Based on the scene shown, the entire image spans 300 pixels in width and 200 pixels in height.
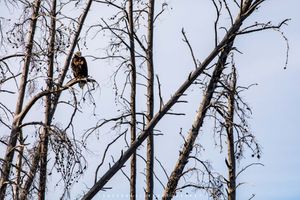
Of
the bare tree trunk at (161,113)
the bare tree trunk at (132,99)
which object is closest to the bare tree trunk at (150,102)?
the bare tree trunk at (132,99)

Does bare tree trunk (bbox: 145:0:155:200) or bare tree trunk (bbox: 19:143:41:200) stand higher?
bare tree trunk (bbox: 145:0:155:200)

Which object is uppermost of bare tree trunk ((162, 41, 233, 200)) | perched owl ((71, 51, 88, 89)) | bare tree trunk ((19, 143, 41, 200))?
perched owl ((71, 51, 88, 89))

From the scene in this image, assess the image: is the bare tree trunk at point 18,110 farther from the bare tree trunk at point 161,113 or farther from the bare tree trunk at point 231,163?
the bare tree trunk at point 231,163

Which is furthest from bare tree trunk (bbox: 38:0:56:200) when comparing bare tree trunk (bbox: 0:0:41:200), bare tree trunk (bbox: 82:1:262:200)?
bare tree trunk (bbox: 82:1:262:200)

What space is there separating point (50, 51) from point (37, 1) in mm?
929

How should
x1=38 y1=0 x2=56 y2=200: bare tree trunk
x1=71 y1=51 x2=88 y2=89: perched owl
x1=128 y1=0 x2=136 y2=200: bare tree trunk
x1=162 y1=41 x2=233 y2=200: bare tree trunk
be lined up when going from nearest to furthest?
1. x1=38 y1=0 x2=56 y2=200: bare tree trunk
2. x1=71 y1=51 x2=88 y2=89: perched owl
3. x1=162 y1=41 x2=233 y2=200: bare tree trunk
4. x1=128 y1=0 x2=136 y2=200: bare tree trunk

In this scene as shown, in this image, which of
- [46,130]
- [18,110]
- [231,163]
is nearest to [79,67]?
[18,110]

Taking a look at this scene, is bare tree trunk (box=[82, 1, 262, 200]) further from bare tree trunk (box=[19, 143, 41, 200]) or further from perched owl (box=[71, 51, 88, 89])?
perched owl (box=[71, 51, 88, 89])

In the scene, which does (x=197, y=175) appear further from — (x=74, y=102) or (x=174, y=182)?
(x=74, y=102)

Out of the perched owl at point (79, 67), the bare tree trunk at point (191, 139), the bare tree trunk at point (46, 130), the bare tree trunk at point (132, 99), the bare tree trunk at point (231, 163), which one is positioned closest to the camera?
the bare tree trunk at point (46, 130)

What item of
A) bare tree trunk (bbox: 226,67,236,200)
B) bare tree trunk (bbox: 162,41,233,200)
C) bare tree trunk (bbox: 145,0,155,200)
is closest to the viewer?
bare tree trunk (bbox: 162,41,233,200)

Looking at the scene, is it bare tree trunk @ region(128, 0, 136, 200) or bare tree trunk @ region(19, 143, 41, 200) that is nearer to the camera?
bare tree trunk @ region(19, 143, 41, 200)

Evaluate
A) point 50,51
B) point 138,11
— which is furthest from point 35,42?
point 138,11

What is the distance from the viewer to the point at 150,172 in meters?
9.03
